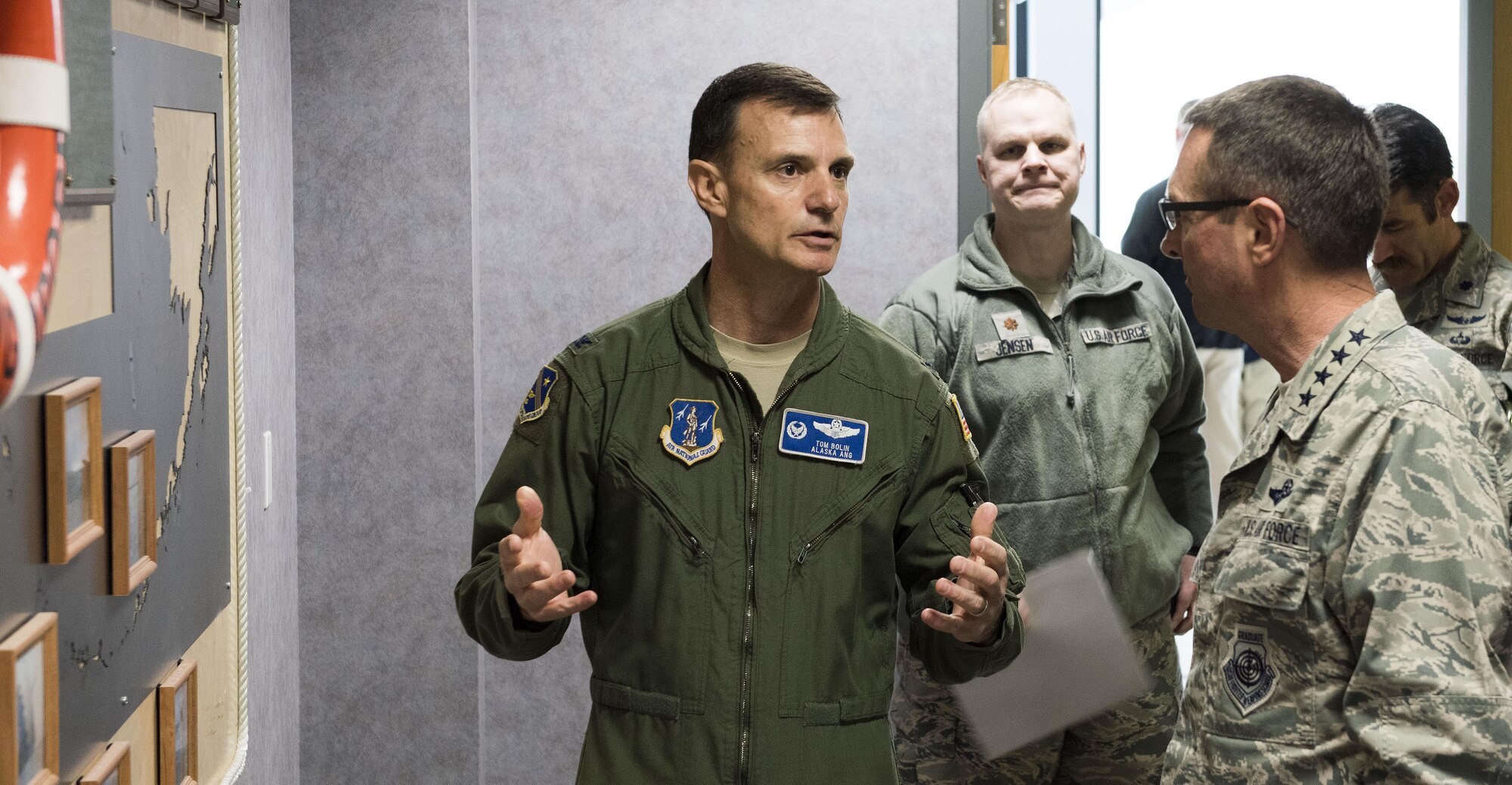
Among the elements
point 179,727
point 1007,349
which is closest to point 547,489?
point 179,727

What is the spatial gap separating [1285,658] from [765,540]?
0.59 metres

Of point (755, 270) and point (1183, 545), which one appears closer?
point (755, 270)

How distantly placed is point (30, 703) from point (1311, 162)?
145 centimetres

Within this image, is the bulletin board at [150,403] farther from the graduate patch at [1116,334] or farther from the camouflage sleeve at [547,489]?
the graduate patch at [1116,334]

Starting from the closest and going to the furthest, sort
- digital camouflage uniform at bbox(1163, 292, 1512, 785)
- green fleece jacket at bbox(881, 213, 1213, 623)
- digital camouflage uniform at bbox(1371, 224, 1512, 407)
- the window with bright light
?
digital camouflage uniform at bbox(1163, 292, 1512, 785), green fleece jacket at bbox(881, 213, 1213, 623), digital camouflage uniform at bbox(1371, 224, 1512, 407), the window with bright light

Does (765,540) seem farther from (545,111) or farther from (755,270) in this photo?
(545,111)

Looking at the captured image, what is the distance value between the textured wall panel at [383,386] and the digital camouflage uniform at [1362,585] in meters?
1.87

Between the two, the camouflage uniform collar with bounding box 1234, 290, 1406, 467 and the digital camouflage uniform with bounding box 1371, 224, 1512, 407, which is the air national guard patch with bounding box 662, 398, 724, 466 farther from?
the digital camouflage uniform with bounding box 1371, 224, 1512, 407

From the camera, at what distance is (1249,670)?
1403 millimetres

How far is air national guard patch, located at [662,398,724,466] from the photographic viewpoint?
156cm

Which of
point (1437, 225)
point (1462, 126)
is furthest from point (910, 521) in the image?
point (1462, 126)

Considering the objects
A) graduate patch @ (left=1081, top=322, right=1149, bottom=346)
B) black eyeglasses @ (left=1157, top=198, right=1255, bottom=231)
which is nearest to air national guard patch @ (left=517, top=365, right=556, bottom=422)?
black eyeglasses @ (left=1157, top=198, right=1255, bottom=231)

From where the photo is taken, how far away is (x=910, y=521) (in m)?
1.63

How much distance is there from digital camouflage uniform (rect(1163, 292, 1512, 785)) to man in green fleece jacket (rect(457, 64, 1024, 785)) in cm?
27
